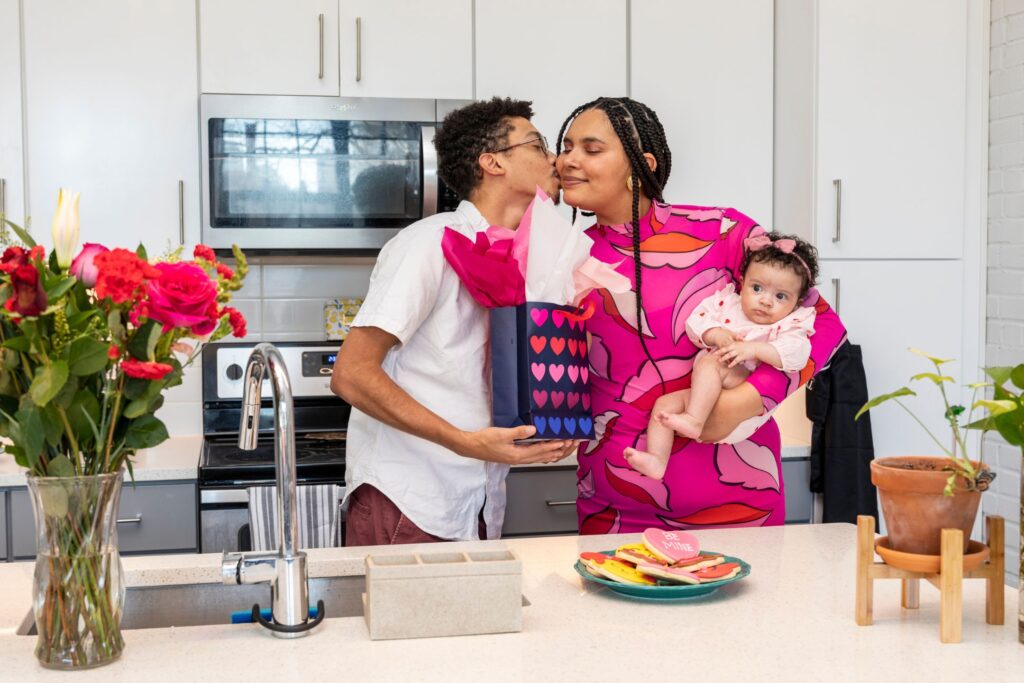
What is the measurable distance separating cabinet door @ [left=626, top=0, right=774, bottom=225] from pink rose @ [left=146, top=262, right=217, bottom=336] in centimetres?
227

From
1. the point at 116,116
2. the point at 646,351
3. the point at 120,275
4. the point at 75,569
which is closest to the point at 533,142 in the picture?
the point at 646,351

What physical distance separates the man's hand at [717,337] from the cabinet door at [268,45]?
1497 mm

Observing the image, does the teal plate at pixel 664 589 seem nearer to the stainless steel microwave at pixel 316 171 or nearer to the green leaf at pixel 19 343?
the green leaf at pixel 19 343

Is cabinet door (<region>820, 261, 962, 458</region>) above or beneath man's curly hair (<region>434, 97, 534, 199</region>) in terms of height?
beneath

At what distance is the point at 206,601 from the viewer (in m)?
1.64

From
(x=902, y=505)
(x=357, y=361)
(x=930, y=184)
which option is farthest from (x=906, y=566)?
(x=930, y=184)

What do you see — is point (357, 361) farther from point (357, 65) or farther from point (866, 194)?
point (866, 194)

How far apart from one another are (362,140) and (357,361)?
1.26 metres

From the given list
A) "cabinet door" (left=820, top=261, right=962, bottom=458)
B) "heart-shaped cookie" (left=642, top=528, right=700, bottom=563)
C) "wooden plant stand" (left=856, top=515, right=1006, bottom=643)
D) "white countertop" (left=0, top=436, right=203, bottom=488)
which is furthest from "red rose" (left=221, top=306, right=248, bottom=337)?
"cabinet door" (left=820, top=261, right=962, bottom=458)

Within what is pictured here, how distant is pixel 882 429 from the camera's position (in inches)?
125

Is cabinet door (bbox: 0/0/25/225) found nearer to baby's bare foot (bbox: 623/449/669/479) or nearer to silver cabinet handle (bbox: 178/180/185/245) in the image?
silver cabinet handle (bbox: 178/180/185/245)

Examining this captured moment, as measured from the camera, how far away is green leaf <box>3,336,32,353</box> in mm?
1143

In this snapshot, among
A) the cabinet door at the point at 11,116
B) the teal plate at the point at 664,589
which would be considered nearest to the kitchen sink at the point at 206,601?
the teal plate at the point at 664,589

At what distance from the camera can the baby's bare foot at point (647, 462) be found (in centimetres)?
198
